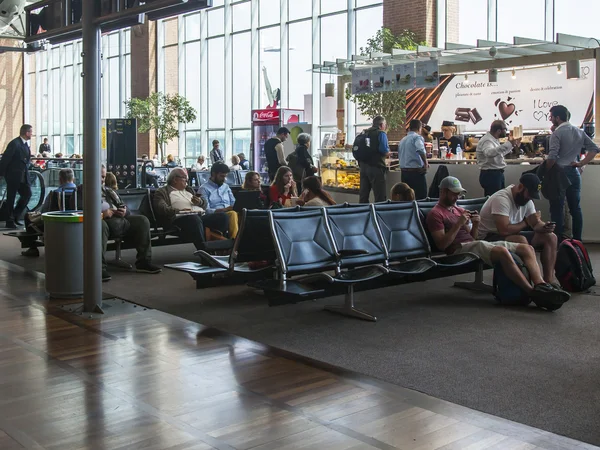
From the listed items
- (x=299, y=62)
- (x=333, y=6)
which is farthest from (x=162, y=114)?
(x=333, y=6)

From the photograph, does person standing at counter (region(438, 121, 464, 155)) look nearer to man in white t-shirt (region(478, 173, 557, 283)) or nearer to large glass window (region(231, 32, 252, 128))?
man in white t-shirt (region(478, 173, 557, 283))

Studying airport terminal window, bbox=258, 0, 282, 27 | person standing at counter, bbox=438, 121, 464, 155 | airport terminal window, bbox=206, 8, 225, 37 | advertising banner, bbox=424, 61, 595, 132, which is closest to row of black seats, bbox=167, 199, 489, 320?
person standing at counter, bbox=438, 121, 464, 155

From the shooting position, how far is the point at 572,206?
30.9 feet

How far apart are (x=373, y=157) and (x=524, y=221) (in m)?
4.82

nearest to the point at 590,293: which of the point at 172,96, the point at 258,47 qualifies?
the point at 258,47

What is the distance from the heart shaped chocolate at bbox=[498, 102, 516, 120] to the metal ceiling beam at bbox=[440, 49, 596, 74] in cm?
126

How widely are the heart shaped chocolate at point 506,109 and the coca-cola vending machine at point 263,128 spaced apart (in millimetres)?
5086

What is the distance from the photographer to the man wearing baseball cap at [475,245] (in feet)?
19.8

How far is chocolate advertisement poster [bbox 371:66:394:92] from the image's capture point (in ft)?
44.4

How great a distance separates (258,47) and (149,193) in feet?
48.3

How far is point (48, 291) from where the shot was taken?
6629 mm

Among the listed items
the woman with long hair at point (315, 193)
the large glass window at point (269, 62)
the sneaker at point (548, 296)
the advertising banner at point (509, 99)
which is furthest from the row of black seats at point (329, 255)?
the large glass window at point (269, 62)

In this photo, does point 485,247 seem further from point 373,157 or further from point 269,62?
point 269,62

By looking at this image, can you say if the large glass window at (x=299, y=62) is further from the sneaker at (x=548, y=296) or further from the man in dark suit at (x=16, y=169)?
the sneaker at (x=548, y=296)
